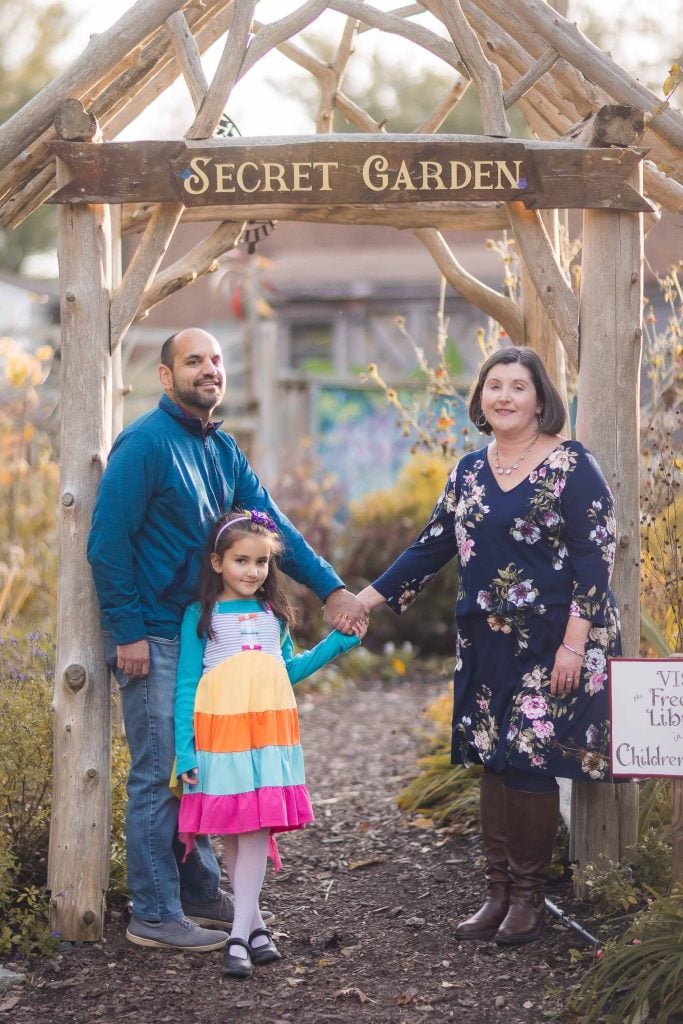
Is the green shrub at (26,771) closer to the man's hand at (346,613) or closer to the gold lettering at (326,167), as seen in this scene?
the man's hand at (346,613)

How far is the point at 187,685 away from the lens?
13.5ft

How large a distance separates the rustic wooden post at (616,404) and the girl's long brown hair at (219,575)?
4.15 ft

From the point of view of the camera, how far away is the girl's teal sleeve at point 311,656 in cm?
424

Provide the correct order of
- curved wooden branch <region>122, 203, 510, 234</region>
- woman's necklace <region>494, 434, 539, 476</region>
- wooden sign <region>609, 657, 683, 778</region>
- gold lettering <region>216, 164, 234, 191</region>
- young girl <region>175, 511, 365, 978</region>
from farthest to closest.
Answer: curved wooden branch <region>122, 203, 510, 234</region> < gold lettering <region>216, 164, 234, 191</region> < woman's necklace <region>494, 434, 539, 476</region> < young girl <region>175, 511, 365, 978</region> < wooden sign <region>609, 657, 683, 778</region>

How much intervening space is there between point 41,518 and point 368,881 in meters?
4.46

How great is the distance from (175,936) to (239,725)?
0.84 meters

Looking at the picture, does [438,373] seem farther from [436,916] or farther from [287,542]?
[436,916]

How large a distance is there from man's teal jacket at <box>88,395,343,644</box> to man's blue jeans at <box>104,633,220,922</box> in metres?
0.15

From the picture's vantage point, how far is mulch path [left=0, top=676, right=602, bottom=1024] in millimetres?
3736

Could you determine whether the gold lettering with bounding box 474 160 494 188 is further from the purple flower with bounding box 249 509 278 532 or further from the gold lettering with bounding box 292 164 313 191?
the purple flower with bounding box 249 509 278 532

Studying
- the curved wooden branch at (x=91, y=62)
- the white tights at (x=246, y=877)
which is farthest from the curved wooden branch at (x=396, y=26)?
the white tights at (x=246, y=877)

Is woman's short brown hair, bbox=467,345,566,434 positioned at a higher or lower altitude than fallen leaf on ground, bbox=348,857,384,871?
higher

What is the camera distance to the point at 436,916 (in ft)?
15.0

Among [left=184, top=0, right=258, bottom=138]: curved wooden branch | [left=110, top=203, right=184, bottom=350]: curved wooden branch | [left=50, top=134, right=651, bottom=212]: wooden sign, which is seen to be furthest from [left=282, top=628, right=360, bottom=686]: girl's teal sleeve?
[left=184, top=0, right=258, bottom=138]: curved wooden branch
